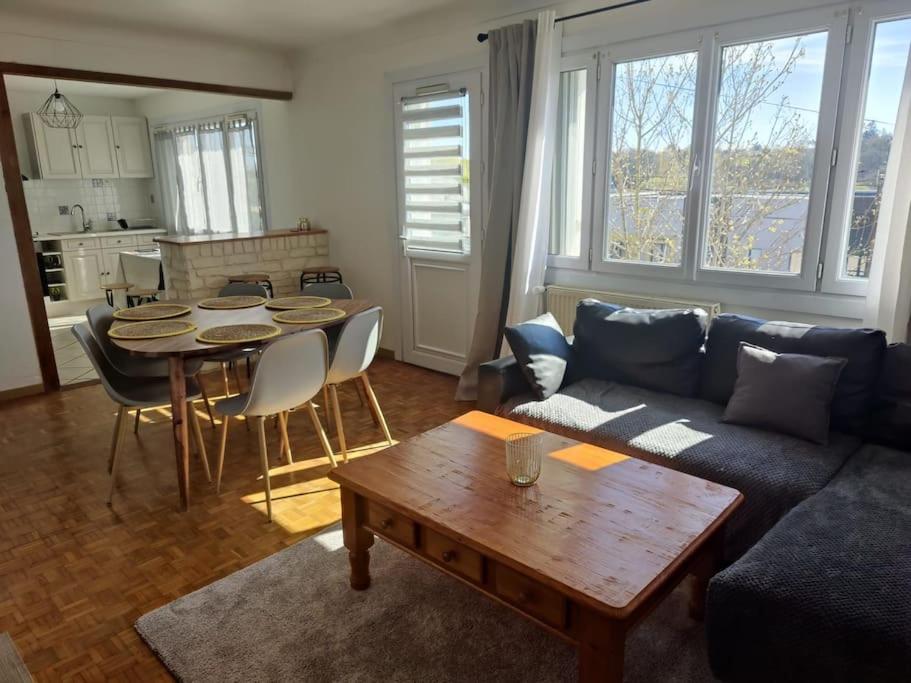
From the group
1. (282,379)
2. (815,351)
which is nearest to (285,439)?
(282,379)

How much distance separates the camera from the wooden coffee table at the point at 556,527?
160 cm

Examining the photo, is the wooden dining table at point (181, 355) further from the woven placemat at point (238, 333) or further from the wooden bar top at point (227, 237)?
the wooden bar top at point (227, 237)

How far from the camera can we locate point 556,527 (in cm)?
183

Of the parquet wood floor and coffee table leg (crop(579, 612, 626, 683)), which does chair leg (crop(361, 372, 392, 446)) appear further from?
coffee table leg (crop(579, 612, 626, 683))

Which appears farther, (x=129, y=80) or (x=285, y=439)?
(x=129, y=80)

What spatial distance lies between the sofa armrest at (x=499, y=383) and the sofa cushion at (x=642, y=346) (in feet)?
1.30

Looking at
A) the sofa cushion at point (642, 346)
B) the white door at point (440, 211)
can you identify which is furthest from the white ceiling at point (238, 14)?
the sofa cushion at point (642, 346)

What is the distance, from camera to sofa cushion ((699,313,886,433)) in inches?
101

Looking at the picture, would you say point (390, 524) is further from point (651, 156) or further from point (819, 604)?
point (651, 156)

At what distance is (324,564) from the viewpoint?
247 centimetres

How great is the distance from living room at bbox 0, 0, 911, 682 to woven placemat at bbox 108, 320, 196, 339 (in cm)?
6

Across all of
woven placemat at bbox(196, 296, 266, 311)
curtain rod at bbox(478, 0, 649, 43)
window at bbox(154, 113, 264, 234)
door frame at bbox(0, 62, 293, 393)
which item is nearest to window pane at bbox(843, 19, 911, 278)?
curtain rod at bbox(478, 0, 649, 43)

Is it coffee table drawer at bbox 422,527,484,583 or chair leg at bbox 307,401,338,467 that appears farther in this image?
chair leg at bbox 307,401,338,467

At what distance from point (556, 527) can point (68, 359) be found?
5.22 metres
